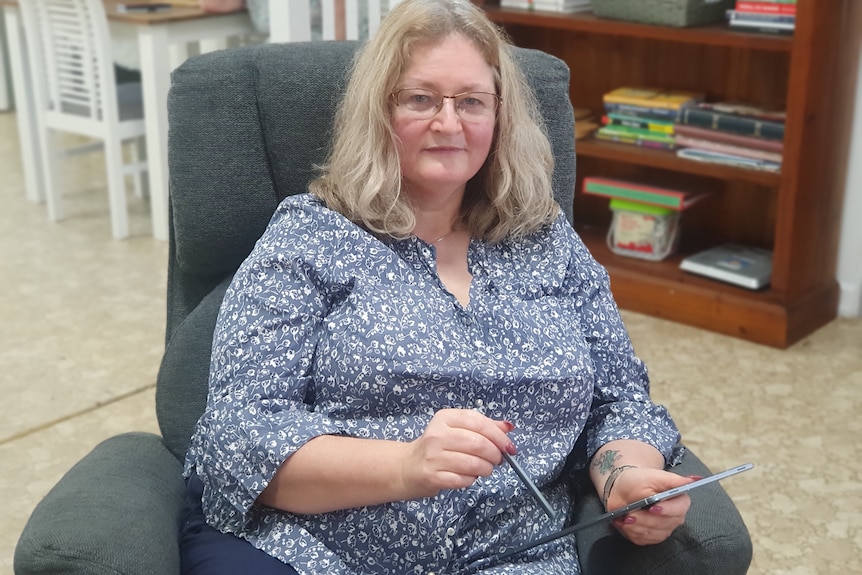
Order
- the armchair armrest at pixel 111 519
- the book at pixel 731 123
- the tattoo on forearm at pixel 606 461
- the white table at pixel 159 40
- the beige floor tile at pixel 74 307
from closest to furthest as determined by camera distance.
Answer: the armchair armrest at pixel 111 519
the tattoo on forearm at pixel 606 461
the beige floor tile at pixel 74 307
the book at pixel 731 123
the white table at pixel 159 40

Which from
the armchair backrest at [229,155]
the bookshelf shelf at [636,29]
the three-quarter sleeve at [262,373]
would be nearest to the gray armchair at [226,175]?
the armchair backrest at [229,155]

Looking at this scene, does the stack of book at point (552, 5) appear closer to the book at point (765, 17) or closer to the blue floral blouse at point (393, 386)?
the book at point (765, 17)

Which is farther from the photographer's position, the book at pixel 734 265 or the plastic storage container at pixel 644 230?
the plastic storage container at pixel 644 230

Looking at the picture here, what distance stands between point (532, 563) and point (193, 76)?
2.82ft

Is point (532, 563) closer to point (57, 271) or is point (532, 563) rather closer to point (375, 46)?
point (375, 46)

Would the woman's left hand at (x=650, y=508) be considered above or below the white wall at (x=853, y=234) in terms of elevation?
above

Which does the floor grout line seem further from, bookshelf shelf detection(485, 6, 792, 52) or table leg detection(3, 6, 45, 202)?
table leg detection(3, 6, 45, 202)

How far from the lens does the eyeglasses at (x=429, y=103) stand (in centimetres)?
149

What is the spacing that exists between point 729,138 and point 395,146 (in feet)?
6.01

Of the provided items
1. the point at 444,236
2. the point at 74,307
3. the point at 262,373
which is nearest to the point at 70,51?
the point at 74,307

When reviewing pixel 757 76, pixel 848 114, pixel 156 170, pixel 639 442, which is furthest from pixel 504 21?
pixel 639 442

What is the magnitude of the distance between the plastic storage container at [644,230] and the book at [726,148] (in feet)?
0.75

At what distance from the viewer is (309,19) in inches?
103

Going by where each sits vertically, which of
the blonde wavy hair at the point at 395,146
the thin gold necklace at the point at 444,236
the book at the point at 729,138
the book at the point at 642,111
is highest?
the blonde wavy hair at the point at 395,146
